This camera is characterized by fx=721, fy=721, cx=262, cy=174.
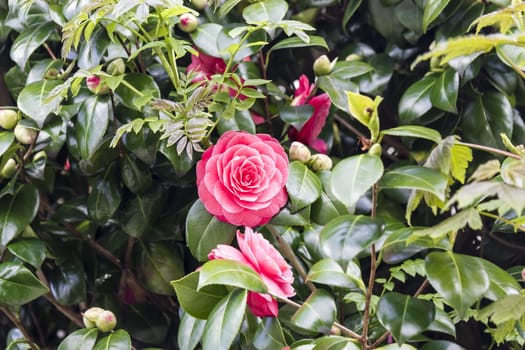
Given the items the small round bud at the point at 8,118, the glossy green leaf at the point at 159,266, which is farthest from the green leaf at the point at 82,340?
the small round bud at the point at 8,118

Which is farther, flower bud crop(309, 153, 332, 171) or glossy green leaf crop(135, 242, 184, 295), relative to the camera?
glossy green leaf crop(135, 242, 184, 295)

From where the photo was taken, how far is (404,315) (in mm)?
754

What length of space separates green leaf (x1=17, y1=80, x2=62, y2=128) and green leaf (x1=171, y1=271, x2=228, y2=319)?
31cm

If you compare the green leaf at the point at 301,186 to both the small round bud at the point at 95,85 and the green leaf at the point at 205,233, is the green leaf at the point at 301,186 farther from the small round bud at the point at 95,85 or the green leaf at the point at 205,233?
the small round bud at the point at 95,85

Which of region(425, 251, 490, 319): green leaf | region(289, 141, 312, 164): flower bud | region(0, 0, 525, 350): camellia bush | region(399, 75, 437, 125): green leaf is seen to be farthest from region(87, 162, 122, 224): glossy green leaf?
region(425, 251, 490, 319): green leaf

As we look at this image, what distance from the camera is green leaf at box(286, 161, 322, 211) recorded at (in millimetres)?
873

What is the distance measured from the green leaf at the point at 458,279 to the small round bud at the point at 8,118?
0.64 m

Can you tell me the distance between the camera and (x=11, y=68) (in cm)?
126

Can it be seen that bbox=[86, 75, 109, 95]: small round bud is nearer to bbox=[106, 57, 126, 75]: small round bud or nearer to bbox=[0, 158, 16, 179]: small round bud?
bbox=[106, 57, 126, 75]: small round bud

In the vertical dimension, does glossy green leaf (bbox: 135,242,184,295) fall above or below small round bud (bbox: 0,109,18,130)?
below

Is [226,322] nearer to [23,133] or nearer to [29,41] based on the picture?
[23,133]

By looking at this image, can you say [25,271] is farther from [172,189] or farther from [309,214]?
[309,214]

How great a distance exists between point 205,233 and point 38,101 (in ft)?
1.02

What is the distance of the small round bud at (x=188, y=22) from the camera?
1.03m
